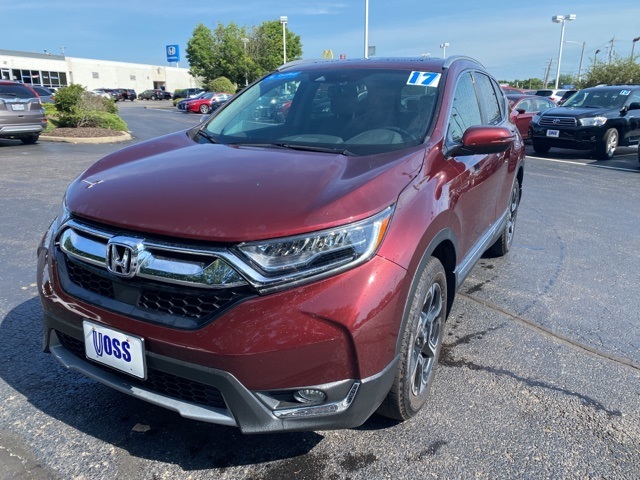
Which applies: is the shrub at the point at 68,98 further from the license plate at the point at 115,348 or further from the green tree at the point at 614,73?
the green tree at the point at 614,73

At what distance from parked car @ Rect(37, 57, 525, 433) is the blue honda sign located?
66.0m

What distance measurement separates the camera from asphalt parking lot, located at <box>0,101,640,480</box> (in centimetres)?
232

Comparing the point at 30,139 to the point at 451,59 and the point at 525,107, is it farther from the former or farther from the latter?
the point at 525,107

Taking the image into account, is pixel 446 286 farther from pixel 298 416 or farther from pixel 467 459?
pixel 298 416

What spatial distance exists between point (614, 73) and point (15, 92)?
1360 inches

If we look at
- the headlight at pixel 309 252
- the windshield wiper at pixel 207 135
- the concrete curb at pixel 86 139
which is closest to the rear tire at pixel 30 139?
the concrete curb at pixel 86 139

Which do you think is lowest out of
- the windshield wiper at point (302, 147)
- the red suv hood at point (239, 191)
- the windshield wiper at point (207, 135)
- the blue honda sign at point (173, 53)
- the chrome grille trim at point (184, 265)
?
the chrome grille trim at point (184, 265)

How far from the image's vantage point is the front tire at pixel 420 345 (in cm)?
231

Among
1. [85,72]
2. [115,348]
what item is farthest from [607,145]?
[85,72]

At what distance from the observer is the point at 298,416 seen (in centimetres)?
203

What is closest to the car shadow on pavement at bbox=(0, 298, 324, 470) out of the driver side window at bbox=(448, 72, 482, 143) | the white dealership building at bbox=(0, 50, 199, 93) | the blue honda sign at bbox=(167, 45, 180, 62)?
the driver side window at bbox=(448, 72, 482, 143)

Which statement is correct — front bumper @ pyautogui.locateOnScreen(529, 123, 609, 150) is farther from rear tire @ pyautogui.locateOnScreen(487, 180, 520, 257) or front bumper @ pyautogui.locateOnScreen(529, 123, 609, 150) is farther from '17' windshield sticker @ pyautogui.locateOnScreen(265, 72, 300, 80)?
'17' windshield sticker @ pyautogui.locateOnScreen(265, 72, 300, 80)

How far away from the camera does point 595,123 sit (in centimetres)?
1252

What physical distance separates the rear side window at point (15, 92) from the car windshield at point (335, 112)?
11779mm
